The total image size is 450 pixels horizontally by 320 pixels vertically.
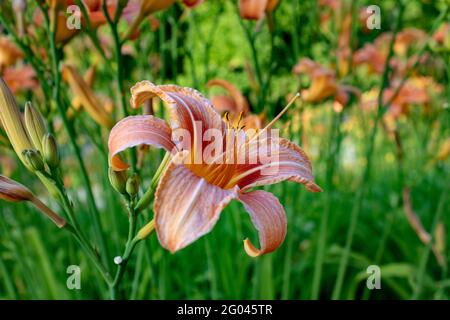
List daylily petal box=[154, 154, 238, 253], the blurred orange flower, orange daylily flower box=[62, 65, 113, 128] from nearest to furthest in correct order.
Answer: daylily petal box=[154, 154, 238, 253], orange daylily flower box=[62, 65, 113, 128], the blurred orange flower

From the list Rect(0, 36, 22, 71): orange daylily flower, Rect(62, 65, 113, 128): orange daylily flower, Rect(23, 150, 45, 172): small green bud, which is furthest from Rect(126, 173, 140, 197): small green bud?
Rect(0, 36, 22, 71): orange daylily flower

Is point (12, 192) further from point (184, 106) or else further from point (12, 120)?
point (184, 106)

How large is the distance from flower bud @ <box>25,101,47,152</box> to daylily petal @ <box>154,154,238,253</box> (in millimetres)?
229

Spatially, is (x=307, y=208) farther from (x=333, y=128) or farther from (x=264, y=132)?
(x=264, y=132)

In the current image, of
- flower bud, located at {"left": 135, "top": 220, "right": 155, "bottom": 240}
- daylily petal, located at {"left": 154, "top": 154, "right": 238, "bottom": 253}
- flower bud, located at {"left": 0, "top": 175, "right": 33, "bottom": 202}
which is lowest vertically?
flower bud, located at {"left": 135, "top": 220, "right": 155, "bottom": 240}

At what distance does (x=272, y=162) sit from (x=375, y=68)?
4.48 ft

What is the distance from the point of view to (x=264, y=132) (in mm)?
705

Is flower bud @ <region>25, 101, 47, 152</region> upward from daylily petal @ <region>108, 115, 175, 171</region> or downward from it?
upward

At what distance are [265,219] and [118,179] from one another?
19 cm

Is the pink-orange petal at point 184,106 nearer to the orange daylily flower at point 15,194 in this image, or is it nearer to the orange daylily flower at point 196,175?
the orange daylily flower at point 196,175

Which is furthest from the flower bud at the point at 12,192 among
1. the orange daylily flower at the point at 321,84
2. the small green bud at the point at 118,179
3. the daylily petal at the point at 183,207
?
the orange daylily flower at the point at 321,84

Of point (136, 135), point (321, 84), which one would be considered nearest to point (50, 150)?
point (136, 135)

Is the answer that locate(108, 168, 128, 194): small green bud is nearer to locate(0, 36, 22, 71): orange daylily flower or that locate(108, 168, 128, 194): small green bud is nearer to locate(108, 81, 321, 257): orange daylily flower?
locate(108, 81, 321, 257): orange daylily flower

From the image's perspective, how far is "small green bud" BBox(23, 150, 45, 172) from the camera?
2.13 feet
